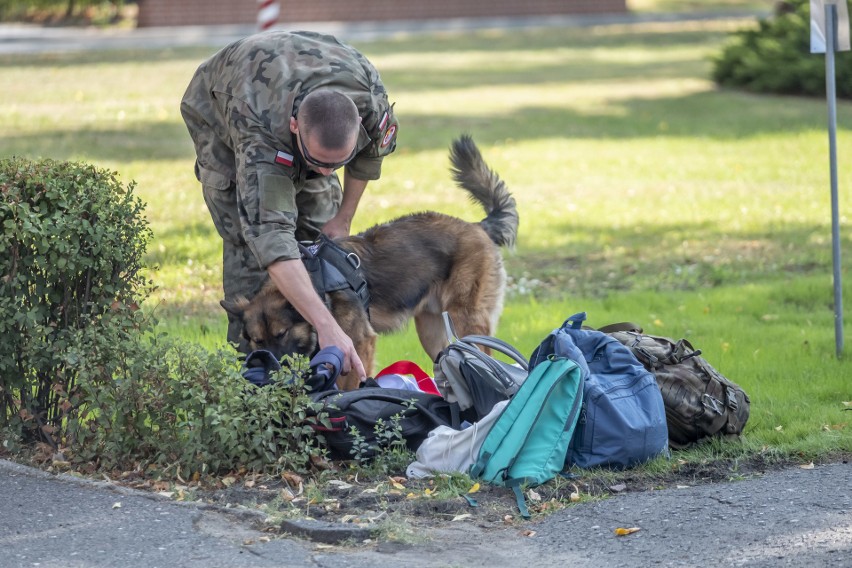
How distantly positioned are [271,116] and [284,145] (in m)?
0.15

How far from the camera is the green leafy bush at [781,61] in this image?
2109 cm

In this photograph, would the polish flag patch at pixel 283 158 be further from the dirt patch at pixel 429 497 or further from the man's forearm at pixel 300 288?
the dirt patch at pixel 429 497

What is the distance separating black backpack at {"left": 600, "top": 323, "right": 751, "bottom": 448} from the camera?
5.03m

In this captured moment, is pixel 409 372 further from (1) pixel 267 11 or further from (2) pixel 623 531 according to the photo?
(1) pixel 267 11

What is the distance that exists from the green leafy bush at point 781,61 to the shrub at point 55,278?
18499 millimetres

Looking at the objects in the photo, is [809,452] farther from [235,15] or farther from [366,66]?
[235,15]

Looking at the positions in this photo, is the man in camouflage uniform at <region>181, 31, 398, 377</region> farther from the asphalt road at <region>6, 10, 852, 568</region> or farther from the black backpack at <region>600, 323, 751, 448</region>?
the black backpack at <region>600, 323, 751, 448</region>

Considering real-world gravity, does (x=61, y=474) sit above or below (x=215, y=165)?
below

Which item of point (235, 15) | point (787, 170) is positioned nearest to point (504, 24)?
point (235, 15)

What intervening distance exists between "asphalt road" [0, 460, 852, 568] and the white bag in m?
0.51

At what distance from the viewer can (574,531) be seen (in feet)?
13.7

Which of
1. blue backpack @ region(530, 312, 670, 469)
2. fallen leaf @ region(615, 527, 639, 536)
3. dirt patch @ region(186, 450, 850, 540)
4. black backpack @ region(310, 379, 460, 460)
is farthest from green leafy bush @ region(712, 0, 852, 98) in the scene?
fallen leaf @ region(615, 527, 639, 536)

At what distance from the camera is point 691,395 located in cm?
503

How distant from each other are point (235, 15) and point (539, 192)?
27.2 metres
